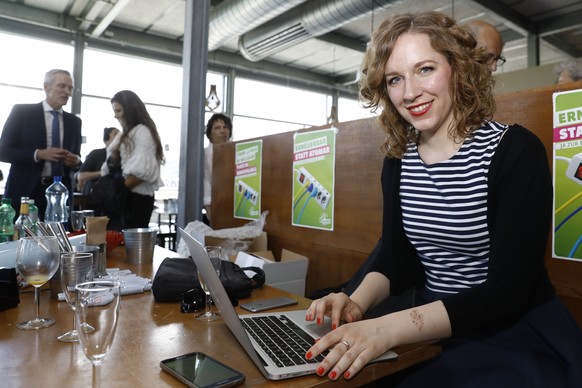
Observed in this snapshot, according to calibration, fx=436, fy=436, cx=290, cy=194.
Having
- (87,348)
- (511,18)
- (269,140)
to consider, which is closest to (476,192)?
(87,348)

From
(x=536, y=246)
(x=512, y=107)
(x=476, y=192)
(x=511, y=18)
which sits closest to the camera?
(x=536, y=246)

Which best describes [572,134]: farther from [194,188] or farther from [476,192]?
[194,188]

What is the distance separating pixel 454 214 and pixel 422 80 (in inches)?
14.0

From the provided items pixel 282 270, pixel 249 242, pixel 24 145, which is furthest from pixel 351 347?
pixel 24 145

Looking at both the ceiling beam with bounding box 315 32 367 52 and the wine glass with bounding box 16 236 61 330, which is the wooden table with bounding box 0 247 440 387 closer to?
the wine glass with bounding box 16 236 61 330

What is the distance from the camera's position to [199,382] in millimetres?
649

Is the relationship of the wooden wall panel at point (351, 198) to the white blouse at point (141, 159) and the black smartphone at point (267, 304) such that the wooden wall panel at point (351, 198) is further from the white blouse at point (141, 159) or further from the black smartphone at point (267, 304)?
the black smartphone at point (267, 304)

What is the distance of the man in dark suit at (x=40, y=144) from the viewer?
301 cm

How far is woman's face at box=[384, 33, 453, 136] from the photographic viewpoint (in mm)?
1132

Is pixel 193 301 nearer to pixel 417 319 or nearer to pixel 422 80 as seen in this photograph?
pixel 417 319

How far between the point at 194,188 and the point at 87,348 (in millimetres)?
1977

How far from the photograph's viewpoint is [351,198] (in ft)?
6.43

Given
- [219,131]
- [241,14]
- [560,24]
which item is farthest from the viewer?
[560,24]

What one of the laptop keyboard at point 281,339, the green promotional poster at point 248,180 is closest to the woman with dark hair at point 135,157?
the green promotional poster at point 248,180
